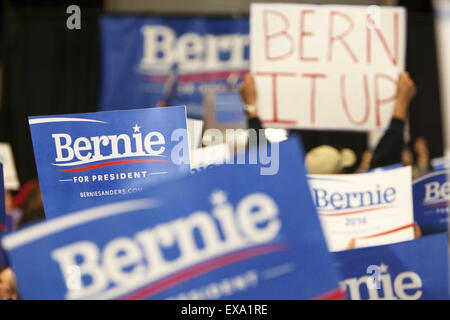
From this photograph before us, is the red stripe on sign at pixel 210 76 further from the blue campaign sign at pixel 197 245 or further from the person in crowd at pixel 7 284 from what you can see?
the blue campaign sign at pixel 197 245

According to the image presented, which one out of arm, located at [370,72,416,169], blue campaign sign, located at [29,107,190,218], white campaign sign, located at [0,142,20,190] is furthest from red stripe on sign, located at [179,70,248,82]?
blue campaign sign, located at [29,107,190,218]

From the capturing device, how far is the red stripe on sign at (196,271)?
0.82 m

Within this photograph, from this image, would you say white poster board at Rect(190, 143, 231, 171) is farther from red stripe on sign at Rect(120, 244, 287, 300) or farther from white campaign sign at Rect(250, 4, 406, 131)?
white campaign sign at Rect(250, 4, 406, 131)

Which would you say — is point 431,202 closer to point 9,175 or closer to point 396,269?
point 396,269

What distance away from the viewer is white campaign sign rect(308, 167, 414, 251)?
3.12ft

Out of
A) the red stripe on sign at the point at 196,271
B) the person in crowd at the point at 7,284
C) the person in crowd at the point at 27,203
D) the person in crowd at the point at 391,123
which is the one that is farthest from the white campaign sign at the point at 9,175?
the person in crowd at the point at 391,123

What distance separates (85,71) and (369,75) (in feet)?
6.93

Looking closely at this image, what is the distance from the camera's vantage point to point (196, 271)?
0.82 meters

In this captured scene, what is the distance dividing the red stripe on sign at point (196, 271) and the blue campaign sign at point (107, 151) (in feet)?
0.38

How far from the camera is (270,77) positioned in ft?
4.15

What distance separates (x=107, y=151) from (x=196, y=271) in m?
0.18

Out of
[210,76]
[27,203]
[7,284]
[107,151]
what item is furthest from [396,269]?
[210,76]

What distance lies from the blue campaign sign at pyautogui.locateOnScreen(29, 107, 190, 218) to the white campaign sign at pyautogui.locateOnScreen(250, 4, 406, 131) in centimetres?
40

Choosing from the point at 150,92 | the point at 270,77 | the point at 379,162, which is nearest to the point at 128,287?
the point at 379,162
